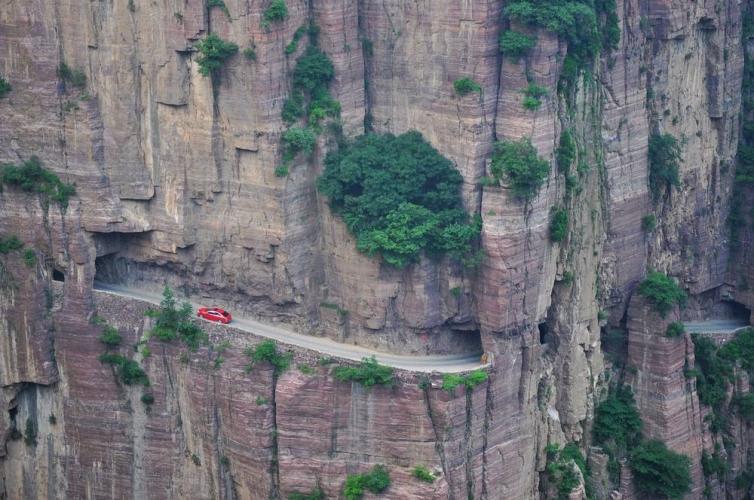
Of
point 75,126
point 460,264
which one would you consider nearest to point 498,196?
point 460,264

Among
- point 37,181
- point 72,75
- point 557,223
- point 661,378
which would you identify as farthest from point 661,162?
point 37,181

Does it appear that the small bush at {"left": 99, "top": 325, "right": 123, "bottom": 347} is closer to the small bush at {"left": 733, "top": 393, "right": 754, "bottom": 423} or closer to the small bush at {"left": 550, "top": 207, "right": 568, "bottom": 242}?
the small bush at {"left": 550, "top": 207, "right": 568, "bottom": 242}

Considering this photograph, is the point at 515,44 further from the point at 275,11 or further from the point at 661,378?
the point at 661,378

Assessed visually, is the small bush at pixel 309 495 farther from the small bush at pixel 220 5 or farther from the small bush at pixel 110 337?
the small bush at pixel 220 5

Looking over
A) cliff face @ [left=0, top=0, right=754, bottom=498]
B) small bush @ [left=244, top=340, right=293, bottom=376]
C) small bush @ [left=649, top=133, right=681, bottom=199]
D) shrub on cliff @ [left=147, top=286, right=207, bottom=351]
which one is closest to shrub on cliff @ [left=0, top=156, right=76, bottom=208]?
cliff face @ [left=0, top=0, right=754, bottom=498]

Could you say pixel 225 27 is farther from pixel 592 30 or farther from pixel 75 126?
pixel 592 30

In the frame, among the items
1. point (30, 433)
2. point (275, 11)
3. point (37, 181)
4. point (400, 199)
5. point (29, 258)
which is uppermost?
point (275, 11)

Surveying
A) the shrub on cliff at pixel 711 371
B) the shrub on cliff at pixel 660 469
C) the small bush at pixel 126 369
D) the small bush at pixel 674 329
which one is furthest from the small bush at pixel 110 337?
the shrub on cliff at pixel 711 371
